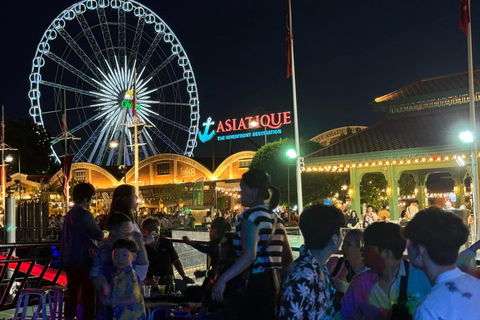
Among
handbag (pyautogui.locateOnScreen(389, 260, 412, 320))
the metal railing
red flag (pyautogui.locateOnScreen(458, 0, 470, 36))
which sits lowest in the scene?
the metal railing

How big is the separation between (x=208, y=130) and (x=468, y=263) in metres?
52.1

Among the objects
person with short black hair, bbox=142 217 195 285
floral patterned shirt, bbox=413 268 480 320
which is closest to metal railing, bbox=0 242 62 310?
person with short black hair, bbox=142 217 195 285

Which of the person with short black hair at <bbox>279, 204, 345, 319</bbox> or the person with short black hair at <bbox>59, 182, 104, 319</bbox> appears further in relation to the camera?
the person with short black hair at <bbox>59, 182, 104, 319</bbox>

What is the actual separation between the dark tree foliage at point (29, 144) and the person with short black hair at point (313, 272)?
73252 mm

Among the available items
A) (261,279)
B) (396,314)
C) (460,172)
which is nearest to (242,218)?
(261,279)

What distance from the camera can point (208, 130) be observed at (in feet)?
183

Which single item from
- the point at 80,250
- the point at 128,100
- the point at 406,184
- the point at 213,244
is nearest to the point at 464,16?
the point at 213,244

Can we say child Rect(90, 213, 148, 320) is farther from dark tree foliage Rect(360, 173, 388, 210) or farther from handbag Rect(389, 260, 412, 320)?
dark tree foliage Rect(360, 173, 388, 210)

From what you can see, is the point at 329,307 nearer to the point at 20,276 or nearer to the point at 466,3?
the point at 20,276

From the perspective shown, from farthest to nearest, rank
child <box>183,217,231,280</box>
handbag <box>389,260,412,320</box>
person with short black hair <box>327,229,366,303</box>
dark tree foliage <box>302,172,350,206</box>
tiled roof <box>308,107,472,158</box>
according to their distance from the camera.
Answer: dark tree foliage <box>302,172,350,206</box>
tiled roof <box>308,107,472,158</box>
child <box>183,217,231,280</box>
person with short black hair <box>327,229,366,303</box>
handbag <box>389,260,412,320</box>

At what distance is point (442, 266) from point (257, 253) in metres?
1.96

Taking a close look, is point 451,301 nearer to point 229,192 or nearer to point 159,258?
point 159,258

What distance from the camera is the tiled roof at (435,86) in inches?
878

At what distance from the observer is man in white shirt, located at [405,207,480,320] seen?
2.38 metres
